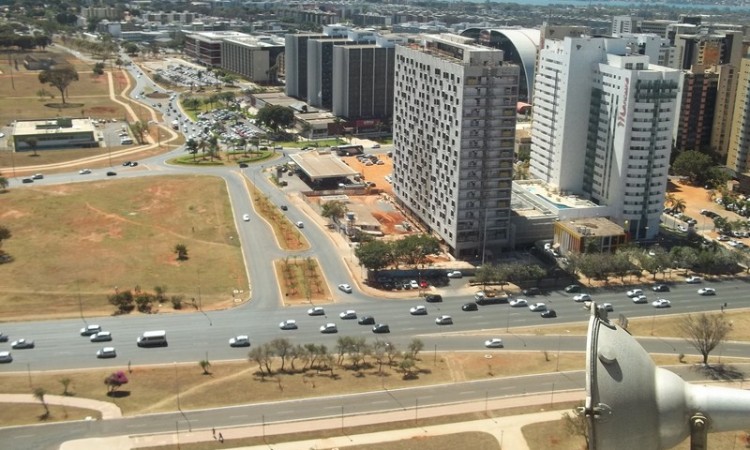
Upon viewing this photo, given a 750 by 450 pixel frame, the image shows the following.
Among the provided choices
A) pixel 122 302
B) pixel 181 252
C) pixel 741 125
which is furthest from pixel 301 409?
pixel 741 125

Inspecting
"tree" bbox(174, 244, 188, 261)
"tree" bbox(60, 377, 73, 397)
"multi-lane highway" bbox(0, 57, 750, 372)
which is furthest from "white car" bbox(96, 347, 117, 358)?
"tree" bbox(174, 244, 188, 261)

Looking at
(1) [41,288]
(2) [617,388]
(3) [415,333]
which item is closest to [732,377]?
(3) [415,333]

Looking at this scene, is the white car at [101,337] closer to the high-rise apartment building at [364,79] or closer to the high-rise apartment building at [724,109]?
the high-rise apartment building at [364,79]

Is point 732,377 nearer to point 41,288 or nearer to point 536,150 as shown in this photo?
point 536,150

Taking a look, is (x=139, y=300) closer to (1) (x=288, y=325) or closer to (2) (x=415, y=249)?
(1) (x=288, y=325)

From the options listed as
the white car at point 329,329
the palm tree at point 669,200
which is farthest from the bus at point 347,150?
the white car at point 329,329
